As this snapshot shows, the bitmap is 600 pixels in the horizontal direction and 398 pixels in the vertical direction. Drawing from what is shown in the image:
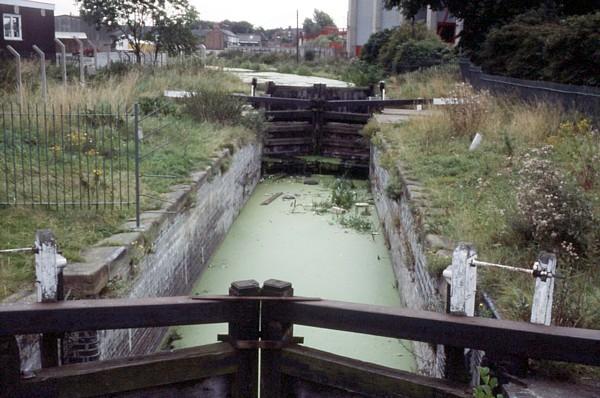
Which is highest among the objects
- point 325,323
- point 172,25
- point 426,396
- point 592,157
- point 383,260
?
point 172,25

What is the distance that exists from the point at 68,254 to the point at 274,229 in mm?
5242

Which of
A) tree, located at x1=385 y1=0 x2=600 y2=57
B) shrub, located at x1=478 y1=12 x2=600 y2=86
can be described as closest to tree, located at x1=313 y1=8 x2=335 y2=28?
tree, located at x1=385 y1=0 x2=600 y2=57

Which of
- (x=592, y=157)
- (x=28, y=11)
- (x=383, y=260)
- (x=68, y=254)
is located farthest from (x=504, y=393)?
(x=28, y=11)

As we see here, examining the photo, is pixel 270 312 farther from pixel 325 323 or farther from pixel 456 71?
pixel 456 71

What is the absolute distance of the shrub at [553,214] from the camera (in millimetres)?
4633

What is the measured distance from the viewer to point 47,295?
3.51 metres

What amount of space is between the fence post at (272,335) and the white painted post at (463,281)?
857mm

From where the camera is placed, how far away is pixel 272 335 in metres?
3.70

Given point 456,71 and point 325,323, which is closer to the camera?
point 325,323

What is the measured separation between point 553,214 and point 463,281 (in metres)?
1.48

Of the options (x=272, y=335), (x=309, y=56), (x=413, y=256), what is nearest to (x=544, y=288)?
(x=272, y=335)

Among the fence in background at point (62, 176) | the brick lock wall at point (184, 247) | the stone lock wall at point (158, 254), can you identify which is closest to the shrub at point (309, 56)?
the brick lock wall at point (184, 247)

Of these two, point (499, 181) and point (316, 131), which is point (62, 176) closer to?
point (499, 181)

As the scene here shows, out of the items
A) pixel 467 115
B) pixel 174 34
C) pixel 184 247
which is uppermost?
pixel 174 34
